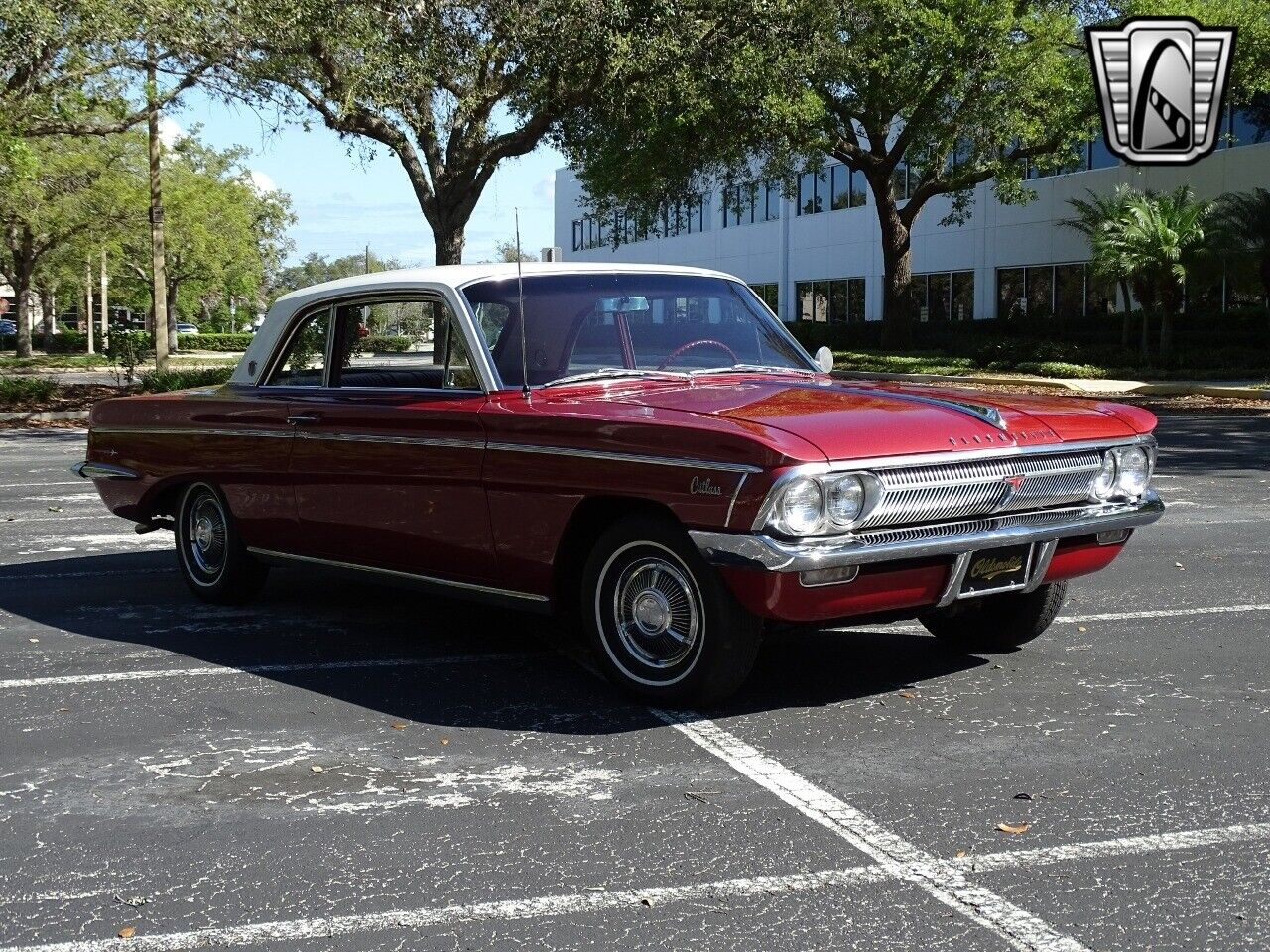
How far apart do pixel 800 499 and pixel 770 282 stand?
5206cm

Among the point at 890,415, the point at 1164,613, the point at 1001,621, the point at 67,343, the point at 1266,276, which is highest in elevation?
the point at 1266,276

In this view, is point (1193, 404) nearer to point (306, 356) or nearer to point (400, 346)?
point (306, 356)

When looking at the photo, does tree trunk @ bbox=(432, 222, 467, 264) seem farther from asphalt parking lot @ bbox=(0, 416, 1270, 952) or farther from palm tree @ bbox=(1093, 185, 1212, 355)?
asphalt parking lot @ bbox=(0, 416, 1270, 952)

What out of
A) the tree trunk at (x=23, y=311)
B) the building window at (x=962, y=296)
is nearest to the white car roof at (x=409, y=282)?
the building window at (x=962, y=296)

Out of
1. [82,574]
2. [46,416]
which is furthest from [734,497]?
[46,416]

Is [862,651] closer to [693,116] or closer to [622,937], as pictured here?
[622,937]

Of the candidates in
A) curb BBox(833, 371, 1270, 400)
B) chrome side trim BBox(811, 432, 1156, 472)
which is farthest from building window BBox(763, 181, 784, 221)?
chrome side trim BBox(811, 432, 1156, 472)

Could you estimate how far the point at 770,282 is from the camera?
5634cm

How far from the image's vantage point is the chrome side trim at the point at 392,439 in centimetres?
599

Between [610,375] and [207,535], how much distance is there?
2.64m

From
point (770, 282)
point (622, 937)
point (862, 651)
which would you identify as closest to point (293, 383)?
point (862, 651)

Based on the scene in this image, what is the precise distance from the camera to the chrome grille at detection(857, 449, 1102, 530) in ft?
16.8

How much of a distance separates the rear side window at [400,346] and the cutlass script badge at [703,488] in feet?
4.56

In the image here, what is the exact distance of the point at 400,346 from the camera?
6145 millimetres
